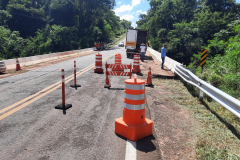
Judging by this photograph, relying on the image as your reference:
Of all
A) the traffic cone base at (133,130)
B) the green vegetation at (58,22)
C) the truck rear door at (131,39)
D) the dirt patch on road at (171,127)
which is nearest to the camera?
the dirt patch on road at (171,127)

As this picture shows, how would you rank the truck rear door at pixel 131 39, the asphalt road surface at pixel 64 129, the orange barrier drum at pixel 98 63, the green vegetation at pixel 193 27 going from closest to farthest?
the asphalt road surface at pixel 64 129 < the orange barrier drum at pixel 98 63 < the truck rear door at pixel 131 39 < the green vegetation at pixel 193 27

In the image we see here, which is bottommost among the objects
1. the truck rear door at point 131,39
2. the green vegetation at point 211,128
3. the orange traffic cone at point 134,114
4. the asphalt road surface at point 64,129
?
the asphalt road surface at point 64,129

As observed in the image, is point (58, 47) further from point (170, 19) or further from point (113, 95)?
point (113, 95)

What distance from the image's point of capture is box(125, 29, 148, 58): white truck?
964 inches

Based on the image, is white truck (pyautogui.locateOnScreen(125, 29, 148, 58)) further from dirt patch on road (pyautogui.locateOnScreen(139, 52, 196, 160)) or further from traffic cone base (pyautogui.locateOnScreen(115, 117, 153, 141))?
traffic cone base (pyautogui.locateOnScreen(115, 117, 153, 141))

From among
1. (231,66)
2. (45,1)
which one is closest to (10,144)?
(231,66)

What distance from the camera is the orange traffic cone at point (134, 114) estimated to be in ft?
13.6

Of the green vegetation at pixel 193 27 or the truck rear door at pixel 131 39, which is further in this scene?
the green vegetation at pixel 193 27

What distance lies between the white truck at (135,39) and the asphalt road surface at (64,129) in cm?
1778

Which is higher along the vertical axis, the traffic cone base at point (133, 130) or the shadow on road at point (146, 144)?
the traffic cone base at point (133, 130)

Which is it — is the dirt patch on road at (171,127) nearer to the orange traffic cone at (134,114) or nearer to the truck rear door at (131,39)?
the orange traffic cone at (134,114)

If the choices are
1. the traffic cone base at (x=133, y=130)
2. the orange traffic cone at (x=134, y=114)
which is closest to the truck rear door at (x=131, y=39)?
the orange traffic cone at (x=134, y=114)

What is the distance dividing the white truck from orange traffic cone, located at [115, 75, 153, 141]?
20.4 metres

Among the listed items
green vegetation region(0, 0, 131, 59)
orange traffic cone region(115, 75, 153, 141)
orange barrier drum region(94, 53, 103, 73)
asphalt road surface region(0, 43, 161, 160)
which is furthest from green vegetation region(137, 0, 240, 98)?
orange traffic cone region(115, 75, 153, 141)
